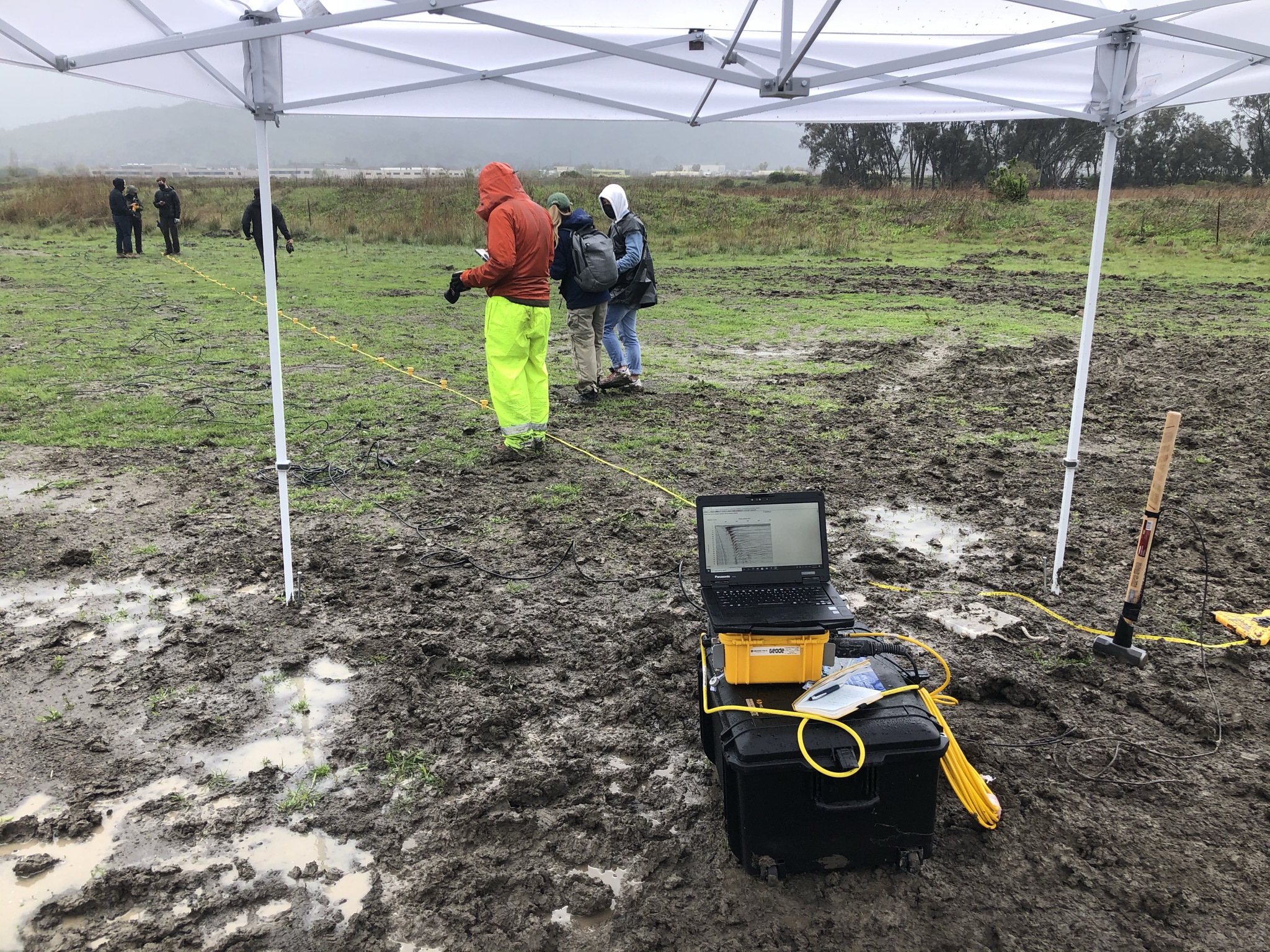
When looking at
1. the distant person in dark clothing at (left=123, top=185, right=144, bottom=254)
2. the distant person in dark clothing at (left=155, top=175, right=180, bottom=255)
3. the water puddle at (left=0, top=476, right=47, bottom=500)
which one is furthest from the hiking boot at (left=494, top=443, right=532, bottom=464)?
the distant person in dark clothing at (left=123, top=185, right=144, bottom=254)

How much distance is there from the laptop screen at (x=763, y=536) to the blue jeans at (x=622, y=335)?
5162 mm

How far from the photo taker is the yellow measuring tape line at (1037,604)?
3857mm

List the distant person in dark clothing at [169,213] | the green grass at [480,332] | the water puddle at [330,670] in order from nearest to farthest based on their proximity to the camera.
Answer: the water puddle at [330,670]
the green grass at [480,332]
the distant person in dark clothing at [169,213]

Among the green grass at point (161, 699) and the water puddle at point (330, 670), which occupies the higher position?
the water puddle at point (330, 670)

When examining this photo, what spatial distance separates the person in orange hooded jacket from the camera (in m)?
5.91

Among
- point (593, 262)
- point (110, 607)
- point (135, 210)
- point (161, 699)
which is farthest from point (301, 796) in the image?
point (135, 210)

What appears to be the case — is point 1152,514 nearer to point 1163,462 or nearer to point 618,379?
point 1163,462

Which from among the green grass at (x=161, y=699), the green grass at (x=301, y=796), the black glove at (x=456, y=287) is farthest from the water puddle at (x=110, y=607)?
the black glove at (x=456, y=287)

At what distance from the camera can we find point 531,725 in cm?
Result: 331

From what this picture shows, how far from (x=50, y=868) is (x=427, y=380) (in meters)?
6.77

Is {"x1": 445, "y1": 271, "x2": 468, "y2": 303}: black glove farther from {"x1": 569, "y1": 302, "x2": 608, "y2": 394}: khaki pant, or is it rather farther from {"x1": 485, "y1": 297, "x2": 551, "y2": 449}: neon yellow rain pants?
{"x1": 569, "y1": 302, "x2": 608, "y2": 394}: khaki pant

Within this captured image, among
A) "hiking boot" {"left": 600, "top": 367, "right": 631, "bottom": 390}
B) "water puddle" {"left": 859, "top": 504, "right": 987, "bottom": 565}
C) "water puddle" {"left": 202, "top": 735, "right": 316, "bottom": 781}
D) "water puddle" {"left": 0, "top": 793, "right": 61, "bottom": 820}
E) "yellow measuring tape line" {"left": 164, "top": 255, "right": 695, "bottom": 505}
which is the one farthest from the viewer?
"hiking boot" {"left": 600, "top": 367, "right": 631, "bottom": 390}

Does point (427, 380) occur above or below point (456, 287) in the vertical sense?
below

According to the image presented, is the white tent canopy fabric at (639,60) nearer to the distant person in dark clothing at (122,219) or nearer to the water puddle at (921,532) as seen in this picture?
the water puddle at (921,532)
